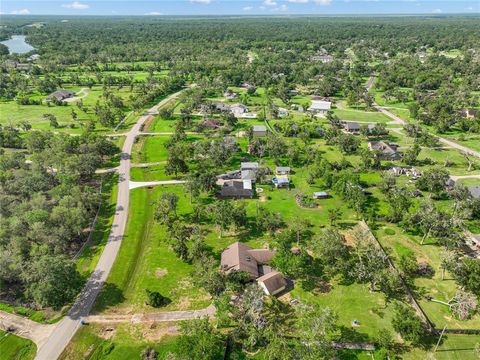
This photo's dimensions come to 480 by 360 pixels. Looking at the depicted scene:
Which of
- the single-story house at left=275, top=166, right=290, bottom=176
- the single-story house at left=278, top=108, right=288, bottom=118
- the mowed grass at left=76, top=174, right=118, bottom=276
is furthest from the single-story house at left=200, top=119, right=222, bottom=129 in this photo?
the mowed grass at left=76, top=174, right=118, bottom=276

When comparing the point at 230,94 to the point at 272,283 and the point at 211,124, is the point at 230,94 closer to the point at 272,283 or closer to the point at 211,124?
the point at 211,124

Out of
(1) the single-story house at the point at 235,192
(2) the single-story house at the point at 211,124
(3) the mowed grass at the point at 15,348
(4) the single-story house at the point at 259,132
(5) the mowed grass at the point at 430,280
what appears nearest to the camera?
(3) the mowed grass at the point at 15,348

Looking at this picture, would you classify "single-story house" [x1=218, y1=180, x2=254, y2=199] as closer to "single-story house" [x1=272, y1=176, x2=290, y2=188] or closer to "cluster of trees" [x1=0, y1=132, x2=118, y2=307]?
"single-story house" [x1=272, y1=176, x2=290, y2=188]

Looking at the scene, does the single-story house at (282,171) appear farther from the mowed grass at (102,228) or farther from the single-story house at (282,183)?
the mowed grass at (102,228)

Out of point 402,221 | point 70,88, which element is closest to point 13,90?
point 70,88

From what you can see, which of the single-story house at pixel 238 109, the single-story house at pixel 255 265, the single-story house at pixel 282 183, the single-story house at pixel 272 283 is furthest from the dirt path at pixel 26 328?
the single-story house at pixel 238 109

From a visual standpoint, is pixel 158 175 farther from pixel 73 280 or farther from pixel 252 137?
pixel 73 280

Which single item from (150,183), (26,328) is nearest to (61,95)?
(150,183)
